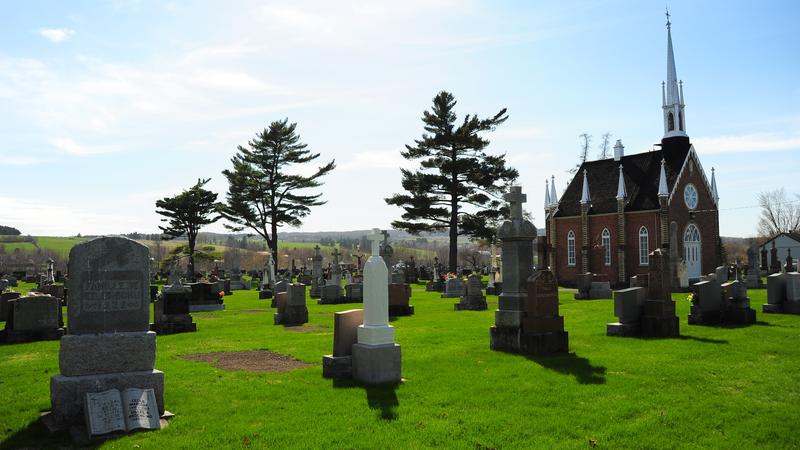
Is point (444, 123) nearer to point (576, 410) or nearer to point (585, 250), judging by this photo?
point (585, 250)

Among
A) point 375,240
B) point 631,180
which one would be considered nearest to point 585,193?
point 631,180

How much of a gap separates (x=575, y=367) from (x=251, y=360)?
5.77m


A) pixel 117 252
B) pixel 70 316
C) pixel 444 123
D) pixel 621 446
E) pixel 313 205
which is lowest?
pixel 621 446

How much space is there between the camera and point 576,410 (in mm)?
6793

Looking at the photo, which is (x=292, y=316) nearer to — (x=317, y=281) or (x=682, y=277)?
(x=317, y=281)

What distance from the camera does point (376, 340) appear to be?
8.50 meters

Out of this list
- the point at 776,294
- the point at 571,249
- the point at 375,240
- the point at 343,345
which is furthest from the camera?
the point at 571,249

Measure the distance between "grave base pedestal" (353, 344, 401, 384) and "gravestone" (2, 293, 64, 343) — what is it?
9799mm

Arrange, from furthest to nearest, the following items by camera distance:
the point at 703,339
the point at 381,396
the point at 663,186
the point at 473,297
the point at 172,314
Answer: the point at 663,186 < the point at 473,297 < the point at 172,314 < the point at 703,339 < the point at 381,396

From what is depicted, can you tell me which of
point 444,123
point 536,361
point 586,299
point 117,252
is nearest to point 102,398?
point 117,252

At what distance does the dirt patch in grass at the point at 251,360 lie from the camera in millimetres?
9742

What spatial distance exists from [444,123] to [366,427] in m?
37.5

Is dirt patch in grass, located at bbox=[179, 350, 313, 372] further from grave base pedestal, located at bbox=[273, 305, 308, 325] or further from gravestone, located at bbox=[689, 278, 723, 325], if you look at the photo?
gravestone, located at bbox=[689, 278, 723, 325]

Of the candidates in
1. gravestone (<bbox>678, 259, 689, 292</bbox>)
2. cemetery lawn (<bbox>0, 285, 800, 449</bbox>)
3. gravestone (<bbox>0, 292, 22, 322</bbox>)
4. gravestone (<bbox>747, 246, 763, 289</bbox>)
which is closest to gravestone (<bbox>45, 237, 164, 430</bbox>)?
cemetery lawn (<bbox>0, 285, 800, 449</bbox>)
